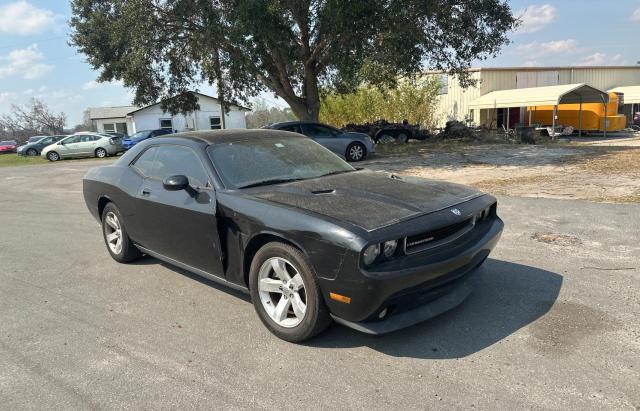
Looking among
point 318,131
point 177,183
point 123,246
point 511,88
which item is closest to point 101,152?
point 318,131

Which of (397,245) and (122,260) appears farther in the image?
(122,260)

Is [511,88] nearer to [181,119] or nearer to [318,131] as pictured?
[318,131]

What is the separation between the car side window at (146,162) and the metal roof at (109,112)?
49168 millimetres

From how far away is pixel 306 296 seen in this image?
3271 millimetres

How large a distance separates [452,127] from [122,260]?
883 inches

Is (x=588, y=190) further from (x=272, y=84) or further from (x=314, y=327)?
(x=272, y=84)

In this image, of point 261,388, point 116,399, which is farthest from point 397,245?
point 116,399

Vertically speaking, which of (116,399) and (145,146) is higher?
(145,146)

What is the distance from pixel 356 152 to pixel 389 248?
13.8 m

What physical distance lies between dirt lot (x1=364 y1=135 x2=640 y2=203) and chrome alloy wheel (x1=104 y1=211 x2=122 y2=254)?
6792mm

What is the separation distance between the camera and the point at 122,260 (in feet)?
18.3

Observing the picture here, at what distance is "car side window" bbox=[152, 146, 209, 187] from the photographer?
4230 mm

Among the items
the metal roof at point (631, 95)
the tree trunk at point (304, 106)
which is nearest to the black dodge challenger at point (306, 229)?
the tree trunk at point (304, 106)

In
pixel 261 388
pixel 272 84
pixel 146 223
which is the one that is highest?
pixel 272 84
